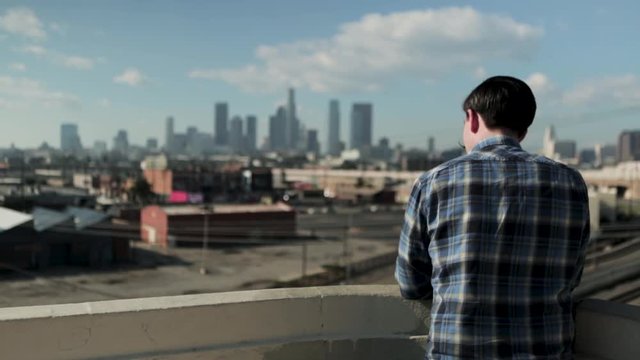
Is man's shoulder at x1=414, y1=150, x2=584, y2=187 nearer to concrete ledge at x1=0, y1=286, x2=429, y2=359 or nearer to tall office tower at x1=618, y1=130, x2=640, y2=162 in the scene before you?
concrete ledge at x1=0, y1=286, x2=429, y2=359

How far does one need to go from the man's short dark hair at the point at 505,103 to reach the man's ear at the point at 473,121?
0.05ft

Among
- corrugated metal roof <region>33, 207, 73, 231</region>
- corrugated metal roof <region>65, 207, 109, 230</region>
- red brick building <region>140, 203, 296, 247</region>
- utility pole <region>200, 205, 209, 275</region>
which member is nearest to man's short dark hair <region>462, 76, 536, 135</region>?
corrugated metal roof <region>33, 207, 73, 231</region>

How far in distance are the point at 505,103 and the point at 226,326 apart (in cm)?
121

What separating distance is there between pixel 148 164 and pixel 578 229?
9313 centimetres

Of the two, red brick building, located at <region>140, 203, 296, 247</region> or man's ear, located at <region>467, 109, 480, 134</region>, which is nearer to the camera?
man's ear, located at <region>467, 109, 480, 134</region>

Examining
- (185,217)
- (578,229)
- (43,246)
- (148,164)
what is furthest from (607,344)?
(148,164)

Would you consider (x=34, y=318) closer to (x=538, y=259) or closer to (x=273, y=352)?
(x=273, y=352)

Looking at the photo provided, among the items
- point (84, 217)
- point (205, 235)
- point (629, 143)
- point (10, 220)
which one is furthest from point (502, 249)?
point (629, 143)

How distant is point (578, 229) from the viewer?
5.25 ft

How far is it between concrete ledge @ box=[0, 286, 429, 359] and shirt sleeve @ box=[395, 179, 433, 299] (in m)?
0.37

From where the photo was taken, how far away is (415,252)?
168cm

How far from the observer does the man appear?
1.52 meters

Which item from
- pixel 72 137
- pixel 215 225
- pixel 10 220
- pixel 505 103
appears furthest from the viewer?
pixel 72 137

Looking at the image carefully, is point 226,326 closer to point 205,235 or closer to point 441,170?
point 441,170
